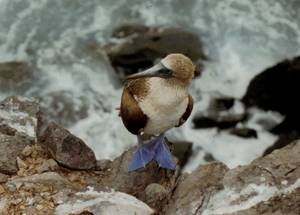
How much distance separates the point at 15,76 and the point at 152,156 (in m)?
5.19

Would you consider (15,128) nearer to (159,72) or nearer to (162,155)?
(162,155)

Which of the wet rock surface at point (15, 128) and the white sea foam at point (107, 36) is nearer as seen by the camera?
the wet rock surface at point (15, 128)

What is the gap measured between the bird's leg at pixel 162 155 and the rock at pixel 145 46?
4337mm

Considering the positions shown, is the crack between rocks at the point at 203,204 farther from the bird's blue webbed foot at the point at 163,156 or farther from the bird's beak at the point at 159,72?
the bird's beak at the point at 159,72

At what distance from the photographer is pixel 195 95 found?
9.89 meters

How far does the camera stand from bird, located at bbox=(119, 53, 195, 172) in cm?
418

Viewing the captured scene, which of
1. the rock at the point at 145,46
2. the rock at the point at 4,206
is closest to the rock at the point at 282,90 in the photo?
the rock at the point at 145,46

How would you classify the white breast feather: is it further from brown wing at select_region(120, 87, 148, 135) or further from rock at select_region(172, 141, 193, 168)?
rock at select_region(172, 141, 193, 168)

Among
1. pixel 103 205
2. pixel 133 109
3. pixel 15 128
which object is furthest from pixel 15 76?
pixel 103 205

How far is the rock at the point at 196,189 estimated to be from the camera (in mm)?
4332

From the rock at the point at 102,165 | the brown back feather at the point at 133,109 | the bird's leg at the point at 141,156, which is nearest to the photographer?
the brown back feather at the point at 133,109

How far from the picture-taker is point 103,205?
436cm

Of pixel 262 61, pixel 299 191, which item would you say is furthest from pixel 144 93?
pixel 262 61

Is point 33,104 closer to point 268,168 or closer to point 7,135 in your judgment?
point 7,135
